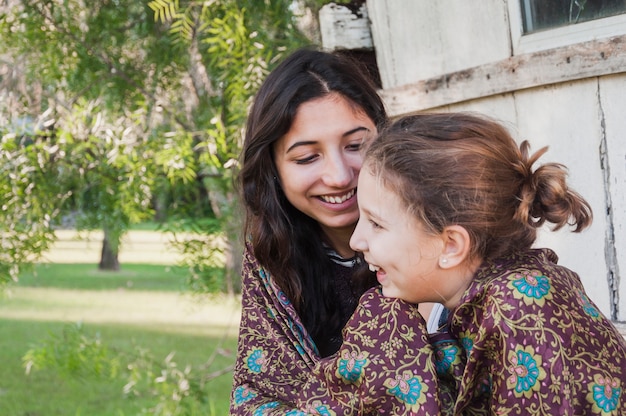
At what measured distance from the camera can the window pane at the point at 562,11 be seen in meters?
2.87

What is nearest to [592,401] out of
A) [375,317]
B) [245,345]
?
[375,317]

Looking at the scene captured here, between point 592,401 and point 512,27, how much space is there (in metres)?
1.49

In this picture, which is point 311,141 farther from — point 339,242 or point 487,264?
point 487,264

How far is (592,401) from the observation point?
6.55ft

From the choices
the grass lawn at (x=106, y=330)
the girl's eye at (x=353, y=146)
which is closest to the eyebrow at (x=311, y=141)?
the girl's eye at (x=353, y=146)

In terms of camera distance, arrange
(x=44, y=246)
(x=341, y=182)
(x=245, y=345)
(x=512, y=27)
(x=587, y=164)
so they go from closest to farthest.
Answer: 1. (x=341, y=182)
2. (x=245, y=345)
3. (x=587, y=164)
4. (x=512, y=27)
5. (x=44, y=246)

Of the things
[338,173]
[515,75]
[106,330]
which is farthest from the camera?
[106,330]

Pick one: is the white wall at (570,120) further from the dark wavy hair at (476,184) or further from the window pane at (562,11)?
the dark wavy hair at (476,184)

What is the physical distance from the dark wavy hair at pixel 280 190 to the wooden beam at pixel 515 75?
1.70 feet

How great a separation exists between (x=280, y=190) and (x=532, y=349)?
1.08m

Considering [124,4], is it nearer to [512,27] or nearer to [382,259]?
[512,27]

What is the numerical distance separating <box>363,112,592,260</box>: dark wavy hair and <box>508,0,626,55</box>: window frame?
0.85 metres

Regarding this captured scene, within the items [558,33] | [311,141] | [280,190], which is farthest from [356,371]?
[558,33]

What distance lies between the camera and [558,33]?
3002 millimetres
